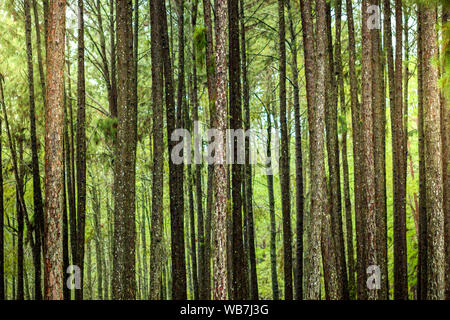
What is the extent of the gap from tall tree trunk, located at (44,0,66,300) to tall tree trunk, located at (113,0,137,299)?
1.47 metres

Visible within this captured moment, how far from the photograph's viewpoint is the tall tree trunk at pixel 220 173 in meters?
6.66

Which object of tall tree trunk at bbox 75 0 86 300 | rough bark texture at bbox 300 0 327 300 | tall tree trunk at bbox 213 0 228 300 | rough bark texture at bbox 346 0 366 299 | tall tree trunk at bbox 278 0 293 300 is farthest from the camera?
tall tree trunk at bbox 278 0 293 300

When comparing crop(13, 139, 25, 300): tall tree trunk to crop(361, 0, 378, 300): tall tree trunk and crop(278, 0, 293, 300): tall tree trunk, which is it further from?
crop(361, 0, 378, 300): tall tree trunk

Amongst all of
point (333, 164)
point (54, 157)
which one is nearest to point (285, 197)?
point (333, 164)

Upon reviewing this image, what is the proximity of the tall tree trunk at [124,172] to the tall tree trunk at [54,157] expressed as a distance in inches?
58.0

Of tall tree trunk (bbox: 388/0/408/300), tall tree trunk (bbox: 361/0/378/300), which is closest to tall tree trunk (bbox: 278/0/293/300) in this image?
tall tree trunk (bbox: 361/0/378/300)

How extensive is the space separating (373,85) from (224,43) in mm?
4197

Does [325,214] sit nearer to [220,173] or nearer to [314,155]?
[314,155]

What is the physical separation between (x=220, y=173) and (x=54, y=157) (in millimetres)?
2236

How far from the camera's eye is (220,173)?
265 inches

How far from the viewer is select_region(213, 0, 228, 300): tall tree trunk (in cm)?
666

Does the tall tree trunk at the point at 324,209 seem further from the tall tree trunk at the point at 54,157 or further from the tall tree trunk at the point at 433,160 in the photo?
the tall tree trunk at the point at 54,157

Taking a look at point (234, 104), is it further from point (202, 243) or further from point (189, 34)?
point (202, 243)
